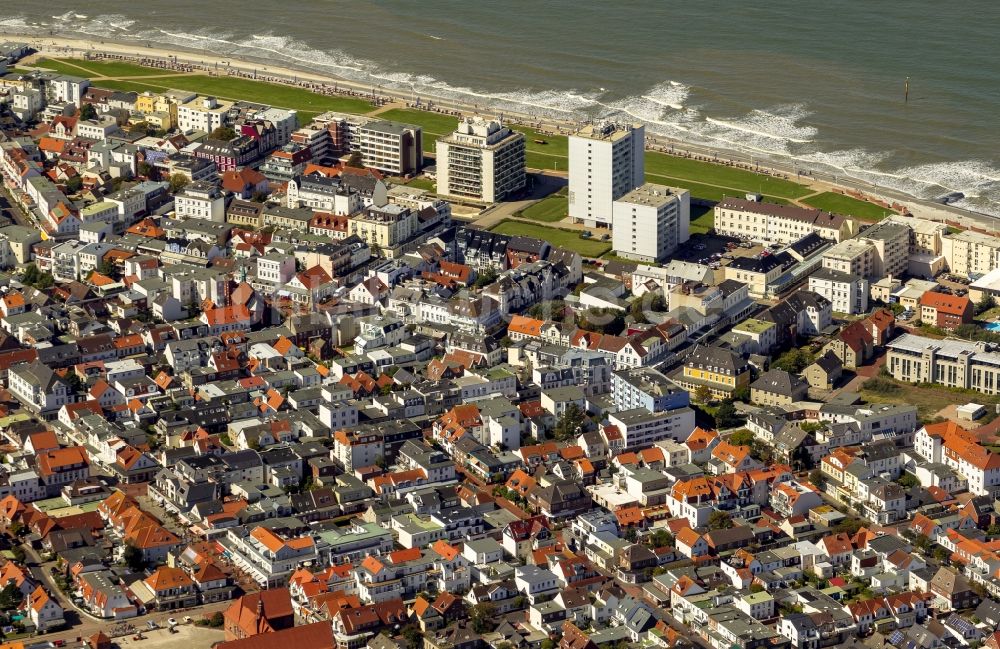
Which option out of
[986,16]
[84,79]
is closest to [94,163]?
[84,79]

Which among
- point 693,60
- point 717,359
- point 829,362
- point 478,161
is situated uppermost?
point 478,161

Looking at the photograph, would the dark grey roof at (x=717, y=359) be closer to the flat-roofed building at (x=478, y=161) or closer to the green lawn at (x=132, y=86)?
the flat-roofed building at (x=478, y=161)

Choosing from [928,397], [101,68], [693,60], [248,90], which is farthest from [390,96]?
[928,397]

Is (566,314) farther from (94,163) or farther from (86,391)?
(94,163)

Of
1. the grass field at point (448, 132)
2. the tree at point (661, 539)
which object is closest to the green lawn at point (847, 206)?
the grass field at point (448, 132)

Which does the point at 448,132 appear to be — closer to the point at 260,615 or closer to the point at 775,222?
the point at 775,222

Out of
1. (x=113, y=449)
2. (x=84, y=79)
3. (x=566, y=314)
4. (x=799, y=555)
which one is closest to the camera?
(x=799, y=555)
